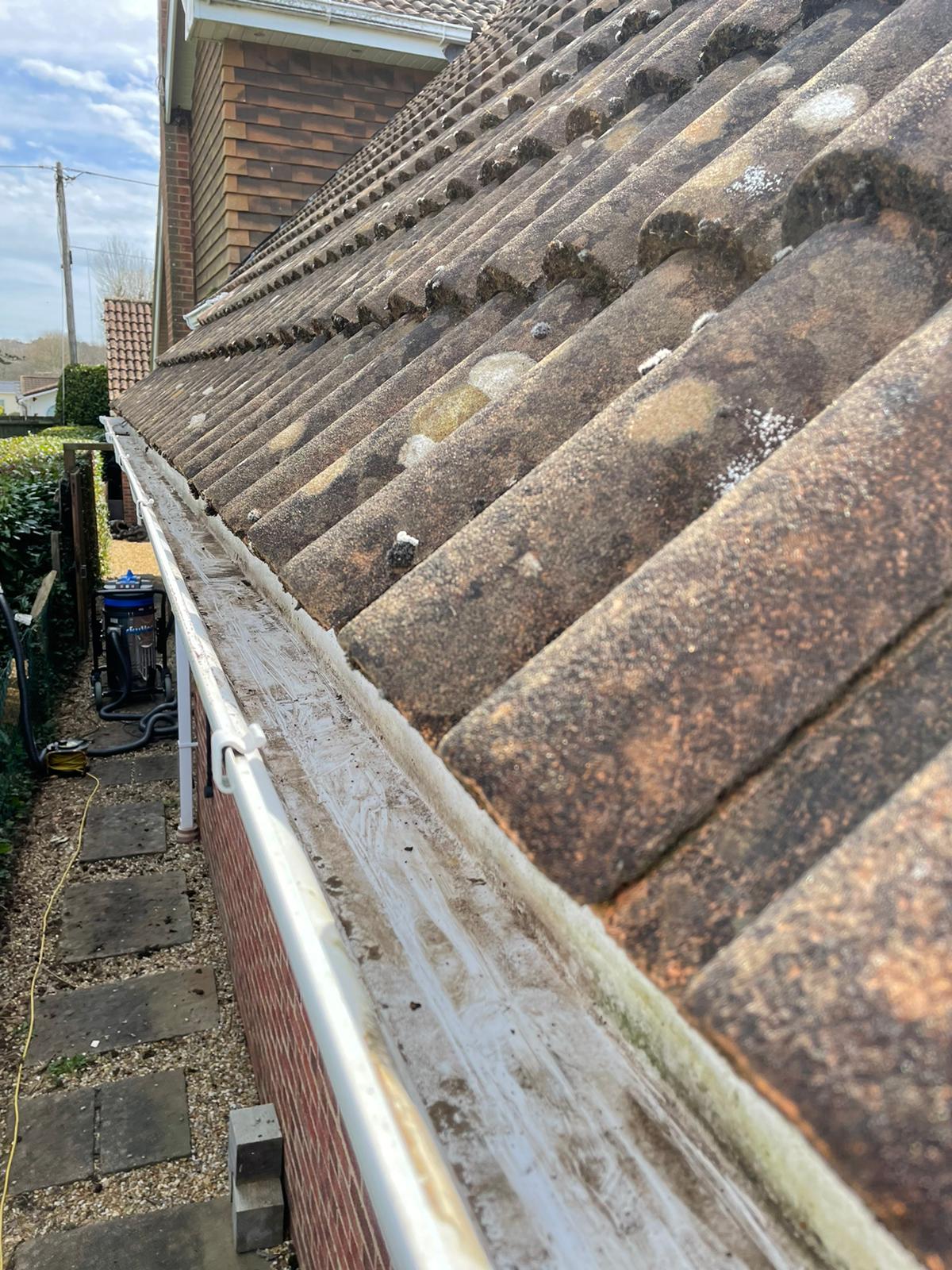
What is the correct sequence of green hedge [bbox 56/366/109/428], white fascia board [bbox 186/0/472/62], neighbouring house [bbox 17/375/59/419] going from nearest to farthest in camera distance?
white fascia board [bbox 186/0/472/62] < green hedge [bbox 56/366/109/428] < neighbouring house [bbox 17/375/59/419]

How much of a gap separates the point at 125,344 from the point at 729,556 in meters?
20.5

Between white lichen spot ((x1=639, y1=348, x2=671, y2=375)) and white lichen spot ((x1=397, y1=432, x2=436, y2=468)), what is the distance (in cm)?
45

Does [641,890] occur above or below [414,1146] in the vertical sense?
above

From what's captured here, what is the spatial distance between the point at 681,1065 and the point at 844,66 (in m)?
1.80

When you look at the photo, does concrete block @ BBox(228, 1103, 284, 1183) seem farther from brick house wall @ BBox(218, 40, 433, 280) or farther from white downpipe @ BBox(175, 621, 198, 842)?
brick house wall @ BBox(218, 40, 433, 280)

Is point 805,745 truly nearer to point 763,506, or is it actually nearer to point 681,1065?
point 763,506

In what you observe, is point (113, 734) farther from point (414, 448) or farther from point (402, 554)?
point (402, 554)

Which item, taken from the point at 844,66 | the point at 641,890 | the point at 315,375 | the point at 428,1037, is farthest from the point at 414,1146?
the point at 315,375

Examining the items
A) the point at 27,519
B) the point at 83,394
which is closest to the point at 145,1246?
the point at 27,519

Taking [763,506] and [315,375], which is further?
[315,375]

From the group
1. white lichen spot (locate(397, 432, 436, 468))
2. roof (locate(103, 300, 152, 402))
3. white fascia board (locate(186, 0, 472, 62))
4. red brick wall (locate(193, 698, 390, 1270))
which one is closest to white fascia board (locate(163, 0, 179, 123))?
white fascia board (locate(186, 0, 472, 62))

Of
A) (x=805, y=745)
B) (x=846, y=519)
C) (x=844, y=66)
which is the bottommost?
(x=805, y=745)

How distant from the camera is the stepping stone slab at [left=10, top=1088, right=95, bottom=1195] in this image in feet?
14.1

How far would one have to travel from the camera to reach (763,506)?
2.98ft
